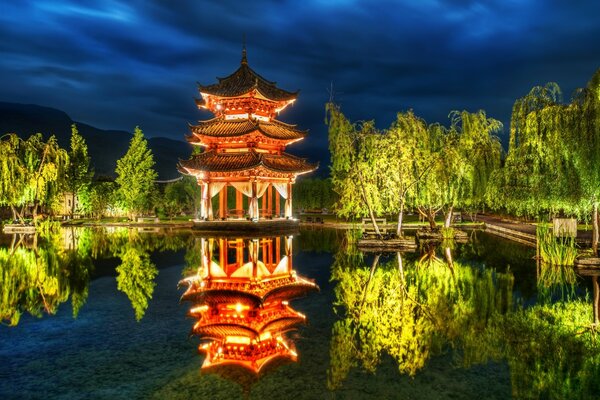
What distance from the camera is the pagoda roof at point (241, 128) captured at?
36.8 m

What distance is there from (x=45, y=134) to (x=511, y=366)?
179 meters

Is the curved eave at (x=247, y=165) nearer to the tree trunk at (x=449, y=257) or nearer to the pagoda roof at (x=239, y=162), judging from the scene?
the pagoda roof at (x=239, y=162)

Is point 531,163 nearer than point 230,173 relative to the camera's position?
Yes

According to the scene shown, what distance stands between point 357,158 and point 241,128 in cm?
1628

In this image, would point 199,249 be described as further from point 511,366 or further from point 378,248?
point 511,366

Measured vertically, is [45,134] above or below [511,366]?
above

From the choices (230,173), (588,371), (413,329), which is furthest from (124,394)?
(230,173)

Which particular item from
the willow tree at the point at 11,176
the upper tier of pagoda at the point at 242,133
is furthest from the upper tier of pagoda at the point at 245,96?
the willow tree at the point at 11,176

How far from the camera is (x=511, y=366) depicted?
744 cm

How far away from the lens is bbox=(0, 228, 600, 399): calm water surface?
22.6 ft

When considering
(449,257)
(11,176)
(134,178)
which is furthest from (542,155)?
→ (134,178)

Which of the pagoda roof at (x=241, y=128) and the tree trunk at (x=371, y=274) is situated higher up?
the pagoda roof at (x=241, y=128)

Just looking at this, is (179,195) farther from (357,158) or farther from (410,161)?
(410,161)

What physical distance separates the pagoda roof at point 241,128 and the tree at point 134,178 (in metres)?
10.3
